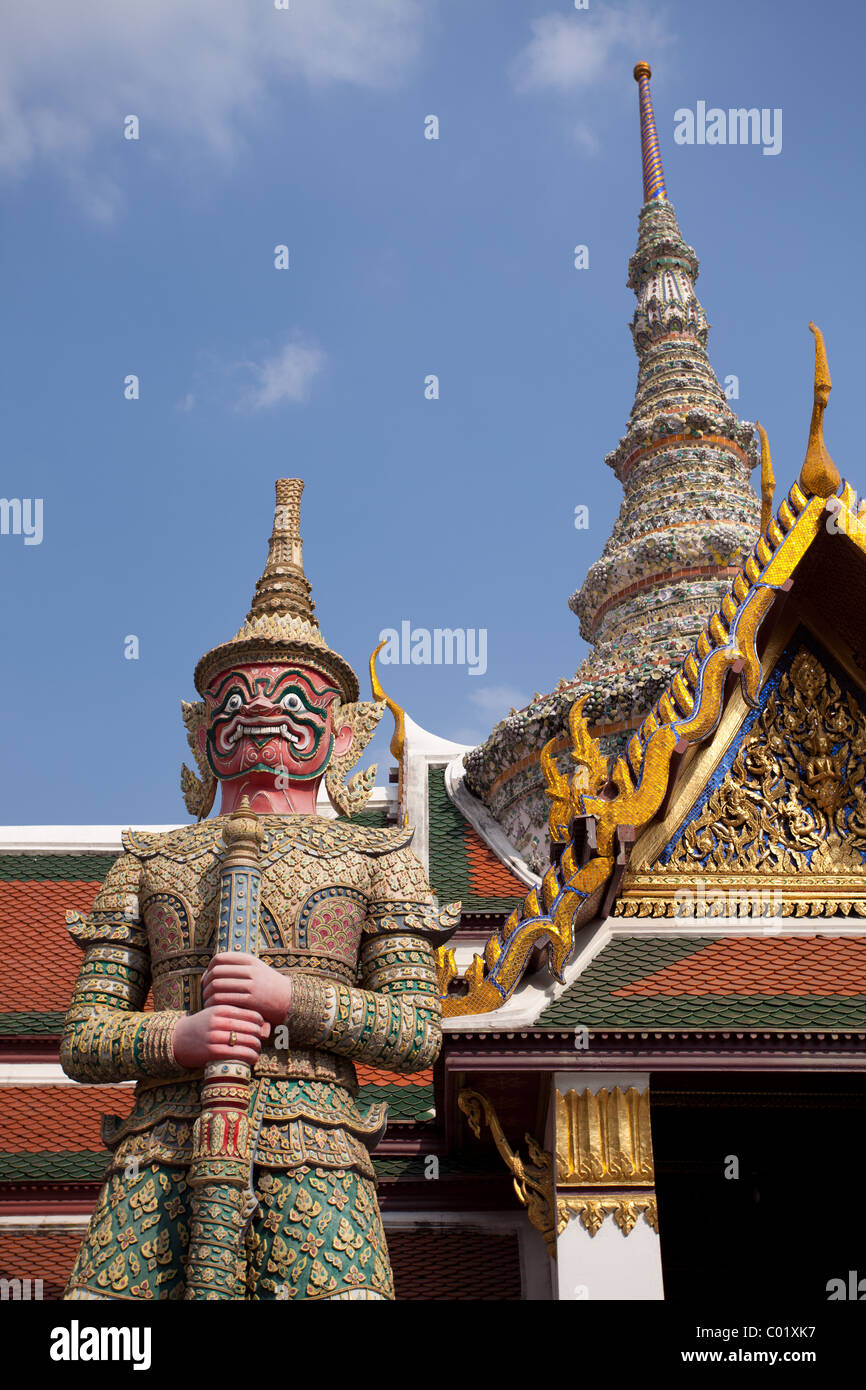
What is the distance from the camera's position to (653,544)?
42.5ft

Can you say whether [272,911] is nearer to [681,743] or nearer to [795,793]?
[681,743]

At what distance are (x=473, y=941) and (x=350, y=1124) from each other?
4.27 meters

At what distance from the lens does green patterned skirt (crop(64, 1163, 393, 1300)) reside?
167 inches

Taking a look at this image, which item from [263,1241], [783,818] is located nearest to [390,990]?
[263,1241]

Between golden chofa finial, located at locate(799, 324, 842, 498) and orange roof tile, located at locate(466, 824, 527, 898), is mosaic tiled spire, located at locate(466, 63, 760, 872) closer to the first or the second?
orange roof tile, located at locate(466, 824, 527, 898)

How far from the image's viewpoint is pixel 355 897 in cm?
500

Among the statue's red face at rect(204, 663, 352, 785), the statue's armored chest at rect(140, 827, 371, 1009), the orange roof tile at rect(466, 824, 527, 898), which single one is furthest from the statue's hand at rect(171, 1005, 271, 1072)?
the orange roof tile at rect(466, 824, 527, 898)

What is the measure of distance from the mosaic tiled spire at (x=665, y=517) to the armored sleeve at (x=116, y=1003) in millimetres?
5832

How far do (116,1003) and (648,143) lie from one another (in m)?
19.1

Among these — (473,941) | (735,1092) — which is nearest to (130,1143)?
(735,1092)

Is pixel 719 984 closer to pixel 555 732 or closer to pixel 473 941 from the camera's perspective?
pixel 473 941

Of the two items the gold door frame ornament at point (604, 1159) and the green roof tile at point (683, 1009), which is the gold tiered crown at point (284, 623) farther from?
the gold door frame ornament at point (604, 1159)

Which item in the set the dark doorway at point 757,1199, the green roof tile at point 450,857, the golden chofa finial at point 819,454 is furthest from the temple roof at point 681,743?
the green roof tile at point 450,857

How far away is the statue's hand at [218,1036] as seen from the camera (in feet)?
14.2
